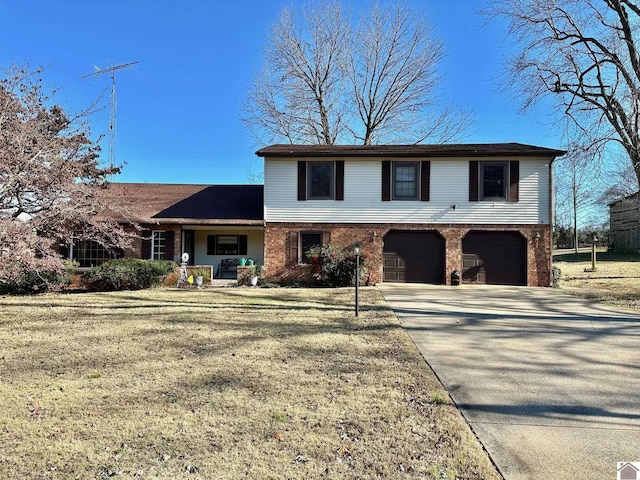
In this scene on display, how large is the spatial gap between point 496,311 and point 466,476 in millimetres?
7524

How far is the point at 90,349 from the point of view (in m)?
5.72

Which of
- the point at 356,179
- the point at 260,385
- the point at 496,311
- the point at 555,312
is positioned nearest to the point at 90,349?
the point at 260,385

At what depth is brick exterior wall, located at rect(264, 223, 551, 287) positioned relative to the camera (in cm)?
1552

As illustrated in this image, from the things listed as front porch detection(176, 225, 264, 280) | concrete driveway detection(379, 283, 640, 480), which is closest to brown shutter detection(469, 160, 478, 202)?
concrete driveway detection(379, 283, 640, 480)

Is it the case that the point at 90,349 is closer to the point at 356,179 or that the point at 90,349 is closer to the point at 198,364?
the point at 198,364

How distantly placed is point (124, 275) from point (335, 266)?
24.0 ft

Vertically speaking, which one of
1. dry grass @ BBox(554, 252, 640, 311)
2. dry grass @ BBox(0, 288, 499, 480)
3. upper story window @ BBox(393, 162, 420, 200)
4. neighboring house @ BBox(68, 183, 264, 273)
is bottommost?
dry grass @ BBox(0, 288, 499, 480)

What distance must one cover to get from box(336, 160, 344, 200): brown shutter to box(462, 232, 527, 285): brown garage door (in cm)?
518

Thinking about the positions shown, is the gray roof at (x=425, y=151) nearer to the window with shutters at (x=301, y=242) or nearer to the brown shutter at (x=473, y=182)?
the brown shutter at (x=473, y=182)

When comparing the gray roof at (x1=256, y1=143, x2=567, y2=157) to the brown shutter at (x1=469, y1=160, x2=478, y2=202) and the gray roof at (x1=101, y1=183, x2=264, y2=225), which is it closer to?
the brown shutter at (x1=469, y1=160, x2=478, y2=202)

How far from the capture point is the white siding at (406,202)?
615 inches

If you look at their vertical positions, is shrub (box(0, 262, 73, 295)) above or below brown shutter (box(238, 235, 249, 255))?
below

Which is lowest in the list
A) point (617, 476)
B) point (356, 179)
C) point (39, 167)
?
point (617, 476)

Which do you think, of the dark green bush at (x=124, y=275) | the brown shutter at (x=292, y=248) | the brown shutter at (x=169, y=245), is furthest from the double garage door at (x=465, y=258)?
the dark green bush at (x=124, y=275)
